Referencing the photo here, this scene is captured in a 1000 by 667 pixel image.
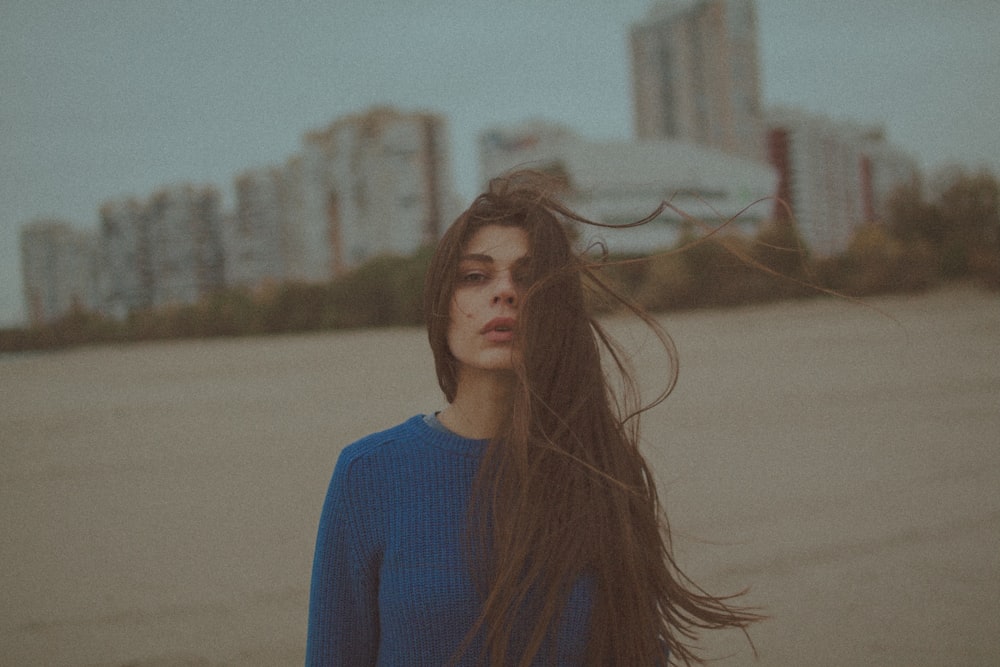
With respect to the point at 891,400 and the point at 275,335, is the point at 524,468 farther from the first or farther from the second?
the point at 275,335

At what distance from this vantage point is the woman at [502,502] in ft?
3.72

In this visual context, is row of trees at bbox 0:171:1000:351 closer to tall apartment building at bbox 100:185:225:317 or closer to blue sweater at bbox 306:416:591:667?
blue sweater at bbox 306:416:591:667

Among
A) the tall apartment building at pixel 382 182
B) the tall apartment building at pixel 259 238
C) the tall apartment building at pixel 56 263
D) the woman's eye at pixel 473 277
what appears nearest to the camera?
the woman's eye at pixel 473 277

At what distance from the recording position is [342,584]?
3.94 ft

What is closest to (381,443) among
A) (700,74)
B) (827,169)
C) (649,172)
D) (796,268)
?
(796,268)

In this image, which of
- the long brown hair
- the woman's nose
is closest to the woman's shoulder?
the long brown hair

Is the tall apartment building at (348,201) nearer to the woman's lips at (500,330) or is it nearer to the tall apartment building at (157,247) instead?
the tall apartment building at (157,247)

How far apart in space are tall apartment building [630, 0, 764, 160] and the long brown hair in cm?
6147

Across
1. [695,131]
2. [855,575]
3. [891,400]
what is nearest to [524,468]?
[855,575]

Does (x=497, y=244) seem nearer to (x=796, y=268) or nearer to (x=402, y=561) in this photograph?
(x=402, y=561)

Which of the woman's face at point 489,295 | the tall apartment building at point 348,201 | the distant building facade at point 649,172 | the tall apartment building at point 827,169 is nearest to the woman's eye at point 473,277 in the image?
the woman's face at point 489,295

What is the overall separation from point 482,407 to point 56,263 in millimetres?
55744

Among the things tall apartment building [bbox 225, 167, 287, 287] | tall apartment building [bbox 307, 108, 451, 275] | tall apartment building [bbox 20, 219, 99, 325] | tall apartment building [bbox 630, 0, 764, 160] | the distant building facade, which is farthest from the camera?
tall apartment building [bbox 630, 0, 764, 160]

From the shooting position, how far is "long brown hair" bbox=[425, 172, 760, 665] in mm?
1134
